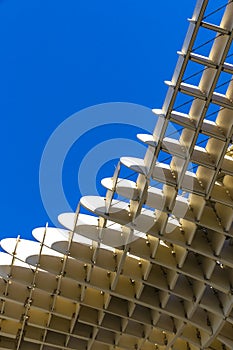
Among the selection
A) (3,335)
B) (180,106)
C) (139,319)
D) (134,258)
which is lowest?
(3,335)

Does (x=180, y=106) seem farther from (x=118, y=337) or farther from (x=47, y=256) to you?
(x=118, y=337)

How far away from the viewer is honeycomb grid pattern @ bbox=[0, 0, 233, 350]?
30.1 meters

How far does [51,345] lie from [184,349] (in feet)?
25.9

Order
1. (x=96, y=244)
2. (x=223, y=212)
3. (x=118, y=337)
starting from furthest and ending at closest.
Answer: (x=118, y=337) < (x=96, y=244) < (x=223, y=212)

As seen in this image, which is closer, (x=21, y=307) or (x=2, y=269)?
(x=2, y=269)

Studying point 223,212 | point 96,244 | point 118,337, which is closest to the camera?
point 223,212

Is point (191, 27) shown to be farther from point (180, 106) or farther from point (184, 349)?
point (184, 349)

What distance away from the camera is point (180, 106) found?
30.0 m

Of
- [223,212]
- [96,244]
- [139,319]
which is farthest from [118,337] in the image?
[223,212]

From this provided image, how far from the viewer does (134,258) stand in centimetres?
3750

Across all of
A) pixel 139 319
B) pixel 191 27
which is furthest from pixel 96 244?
pixel 191 27

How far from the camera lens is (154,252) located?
34.9 meters

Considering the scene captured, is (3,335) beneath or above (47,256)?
beneath

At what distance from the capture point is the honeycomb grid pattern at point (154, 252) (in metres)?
30.1
